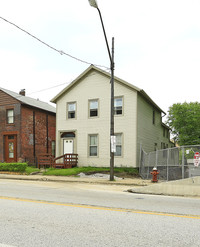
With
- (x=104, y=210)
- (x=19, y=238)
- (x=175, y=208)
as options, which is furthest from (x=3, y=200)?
(x=175, y=208)

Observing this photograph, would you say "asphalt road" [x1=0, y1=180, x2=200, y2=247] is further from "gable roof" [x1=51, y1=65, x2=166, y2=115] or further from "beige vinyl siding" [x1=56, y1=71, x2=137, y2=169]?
"gable roof" [x1=51, y1=65, x2=166, y2=115]

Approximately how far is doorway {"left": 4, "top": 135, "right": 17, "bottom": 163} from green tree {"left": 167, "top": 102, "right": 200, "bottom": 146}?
33.5 metres

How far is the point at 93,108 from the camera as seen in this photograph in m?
24.0

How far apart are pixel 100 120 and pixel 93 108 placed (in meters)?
1.28

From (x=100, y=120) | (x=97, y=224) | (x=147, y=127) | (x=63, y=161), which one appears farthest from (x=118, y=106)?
(x=97, y=224)

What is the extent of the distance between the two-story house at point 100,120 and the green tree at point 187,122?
2778 cm

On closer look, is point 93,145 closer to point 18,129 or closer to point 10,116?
point 18,129

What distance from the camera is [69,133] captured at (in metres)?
25.0

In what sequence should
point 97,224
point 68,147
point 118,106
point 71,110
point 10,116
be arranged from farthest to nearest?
point 10,116 → point 71,110 → point 68,147 → point 118,106 → point 97,224

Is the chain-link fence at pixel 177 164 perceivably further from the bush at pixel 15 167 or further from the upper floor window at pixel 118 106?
the bush at pixel 15 167

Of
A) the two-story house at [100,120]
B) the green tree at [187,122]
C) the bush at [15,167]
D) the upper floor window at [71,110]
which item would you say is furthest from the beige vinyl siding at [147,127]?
the green tree at [187,122]

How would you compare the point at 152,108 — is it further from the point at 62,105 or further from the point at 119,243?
the point at 119,243

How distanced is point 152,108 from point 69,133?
8137 millimetres

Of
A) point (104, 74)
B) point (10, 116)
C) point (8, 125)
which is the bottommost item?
point (8, 125)
